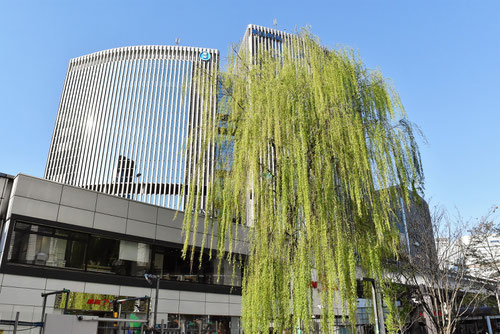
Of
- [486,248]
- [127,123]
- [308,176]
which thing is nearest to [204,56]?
[127,123]

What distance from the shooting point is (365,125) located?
427 inches

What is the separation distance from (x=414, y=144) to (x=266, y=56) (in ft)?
19.2

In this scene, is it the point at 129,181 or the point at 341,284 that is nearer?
the point at 341,284

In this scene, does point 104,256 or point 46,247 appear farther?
point 104,256

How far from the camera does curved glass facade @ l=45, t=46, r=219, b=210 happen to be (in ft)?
222

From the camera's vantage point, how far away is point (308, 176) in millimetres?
10016

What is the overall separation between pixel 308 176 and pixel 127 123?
67.1 meters

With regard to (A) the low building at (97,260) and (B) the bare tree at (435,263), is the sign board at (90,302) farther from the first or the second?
(B) the bare tree at (435,263)

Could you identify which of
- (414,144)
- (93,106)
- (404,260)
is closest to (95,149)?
(93,106)

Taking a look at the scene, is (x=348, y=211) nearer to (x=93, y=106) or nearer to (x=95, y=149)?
(x=95, y=149)

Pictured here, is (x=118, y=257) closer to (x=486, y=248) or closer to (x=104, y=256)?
(x=104, y=256)

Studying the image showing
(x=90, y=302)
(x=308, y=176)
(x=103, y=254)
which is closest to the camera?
(x=308, y=176)

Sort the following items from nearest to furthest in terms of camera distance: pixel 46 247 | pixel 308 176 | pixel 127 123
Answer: pixel 308 176
pixel 46 247
pixel 127 123

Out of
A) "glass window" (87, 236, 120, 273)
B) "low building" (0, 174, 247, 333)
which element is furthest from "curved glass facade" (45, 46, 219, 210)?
"glass window" (87, 236, 120, 273)
